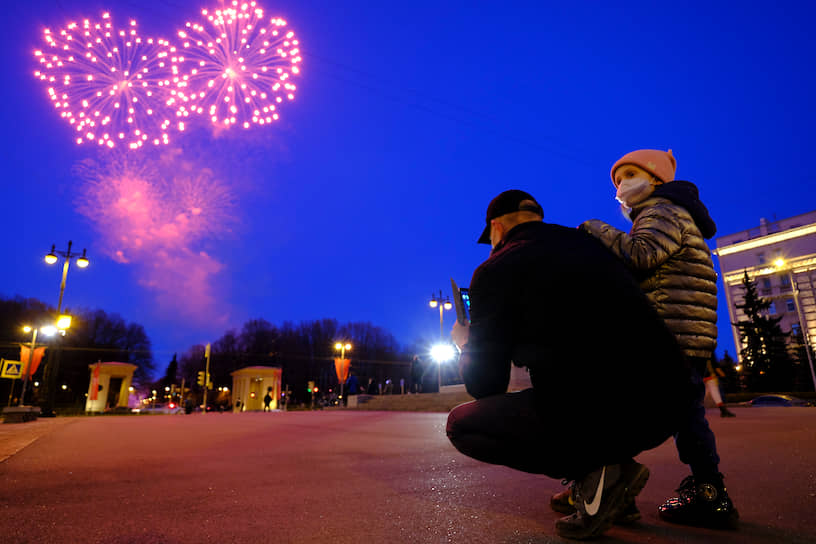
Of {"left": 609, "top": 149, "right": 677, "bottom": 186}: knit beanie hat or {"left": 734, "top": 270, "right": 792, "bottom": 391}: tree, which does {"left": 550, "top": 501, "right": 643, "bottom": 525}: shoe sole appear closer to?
{"left": 609, "top": 149, "right": 677, "bottom": 186}: knit beanie hat

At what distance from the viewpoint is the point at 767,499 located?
2.60m

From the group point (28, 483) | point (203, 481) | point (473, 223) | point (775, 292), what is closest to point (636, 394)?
point (203, 481)

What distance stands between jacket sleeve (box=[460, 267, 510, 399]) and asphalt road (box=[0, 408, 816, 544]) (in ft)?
1.13

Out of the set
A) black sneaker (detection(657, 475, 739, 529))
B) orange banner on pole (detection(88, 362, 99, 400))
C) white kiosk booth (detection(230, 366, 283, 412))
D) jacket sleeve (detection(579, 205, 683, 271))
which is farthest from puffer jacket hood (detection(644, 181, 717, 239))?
orange banner on pole (detection(88, 362, 99, 400))

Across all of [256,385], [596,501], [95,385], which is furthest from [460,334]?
[95,385]

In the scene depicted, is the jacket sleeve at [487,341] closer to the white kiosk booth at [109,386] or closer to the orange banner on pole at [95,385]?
the white kiosk booth at [109,386]

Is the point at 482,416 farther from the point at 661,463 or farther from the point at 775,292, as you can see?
the point at 775,292

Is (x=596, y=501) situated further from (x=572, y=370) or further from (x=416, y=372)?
(x=416, y=372)

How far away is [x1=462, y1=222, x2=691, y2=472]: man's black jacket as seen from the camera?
5.48 ft

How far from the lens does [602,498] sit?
1.95 meters

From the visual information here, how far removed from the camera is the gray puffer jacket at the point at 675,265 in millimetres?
2266

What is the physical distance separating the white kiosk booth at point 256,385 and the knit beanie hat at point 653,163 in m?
53.2

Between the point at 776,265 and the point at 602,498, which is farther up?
the point at 776,265

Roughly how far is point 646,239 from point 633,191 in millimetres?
629
